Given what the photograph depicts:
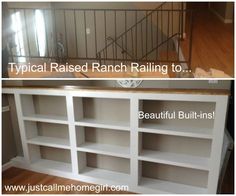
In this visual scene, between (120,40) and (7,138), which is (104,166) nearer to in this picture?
(7,138)

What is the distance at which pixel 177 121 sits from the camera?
6.27 ft

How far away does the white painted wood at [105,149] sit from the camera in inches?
80.8

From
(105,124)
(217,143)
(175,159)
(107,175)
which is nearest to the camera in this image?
(217,143)

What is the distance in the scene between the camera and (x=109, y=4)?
514 cm

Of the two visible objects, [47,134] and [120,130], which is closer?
[120,130]

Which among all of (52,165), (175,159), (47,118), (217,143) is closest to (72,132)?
(47,118)

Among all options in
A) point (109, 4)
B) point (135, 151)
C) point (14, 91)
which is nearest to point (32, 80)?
point (14, 91)

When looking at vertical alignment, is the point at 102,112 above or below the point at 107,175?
above

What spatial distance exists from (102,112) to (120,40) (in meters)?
3.49

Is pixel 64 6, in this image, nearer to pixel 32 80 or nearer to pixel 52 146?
pixel 32 80

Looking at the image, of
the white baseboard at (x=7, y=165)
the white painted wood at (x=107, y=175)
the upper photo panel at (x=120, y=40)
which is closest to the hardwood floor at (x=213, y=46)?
the upper photo panel at (x=120, y=40)

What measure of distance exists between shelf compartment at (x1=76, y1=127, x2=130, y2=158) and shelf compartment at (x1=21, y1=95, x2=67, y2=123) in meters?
0.23

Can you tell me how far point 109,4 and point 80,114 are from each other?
3597 mm

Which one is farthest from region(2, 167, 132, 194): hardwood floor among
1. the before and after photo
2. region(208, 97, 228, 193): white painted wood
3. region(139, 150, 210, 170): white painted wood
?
region(208, 97, 228, 193): white painted wood
